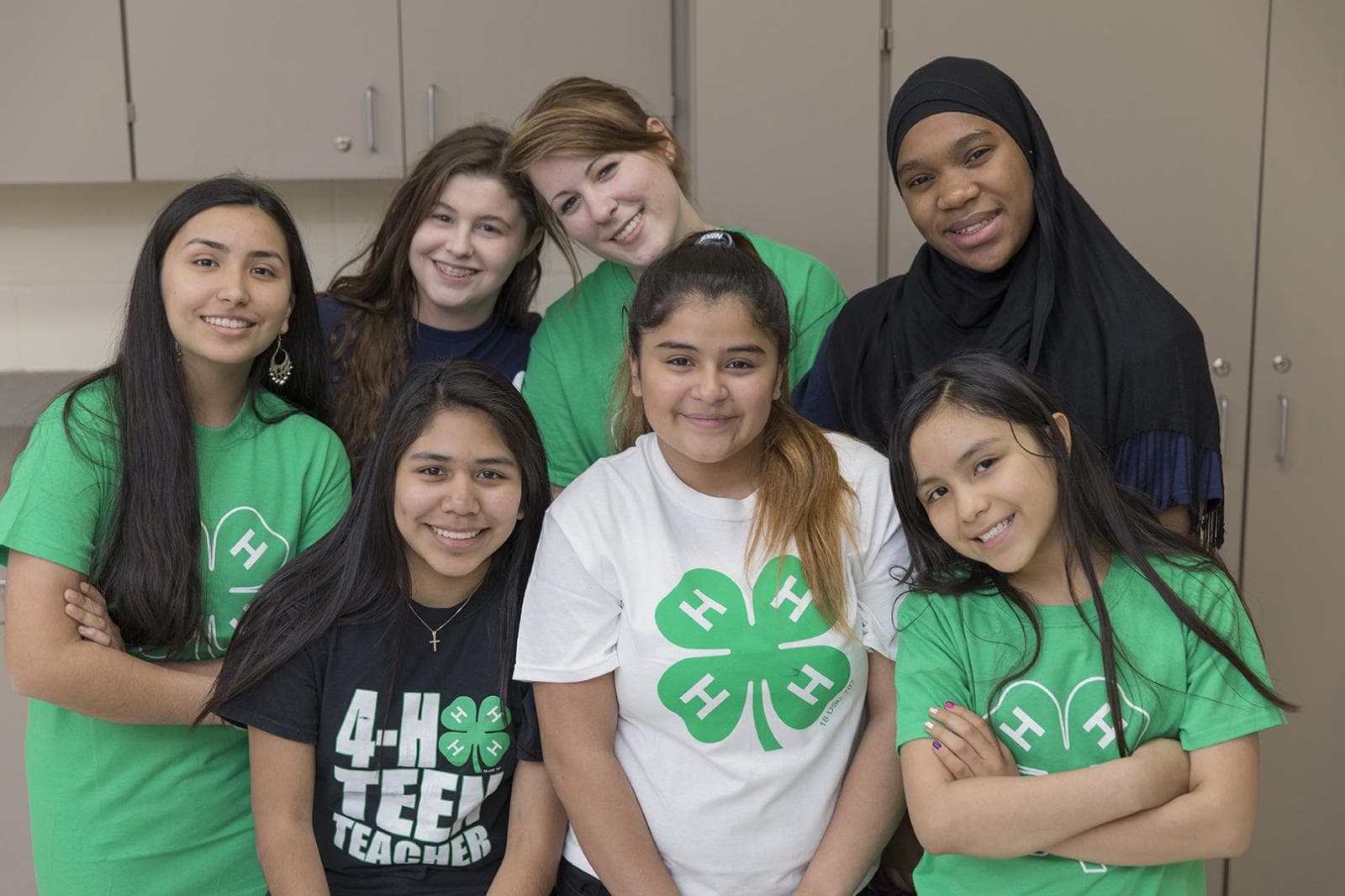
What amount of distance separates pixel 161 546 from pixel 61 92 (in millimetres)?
1622

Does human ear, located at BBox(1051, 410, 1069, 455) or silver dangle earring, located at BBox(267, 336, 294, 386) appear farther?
silver dangle earring, located at BBox(267, 336, 294, 386)

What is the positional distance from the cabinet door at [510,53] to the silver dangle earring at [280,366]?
1.16 meters

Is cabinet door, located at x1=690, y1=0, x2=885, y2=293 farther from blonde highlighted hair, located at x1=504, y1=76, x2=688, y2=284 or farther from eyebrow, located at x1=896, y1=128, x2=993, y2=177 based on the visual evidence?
eyebrow, located at x1=896, y1=128, x2=993, y2=177

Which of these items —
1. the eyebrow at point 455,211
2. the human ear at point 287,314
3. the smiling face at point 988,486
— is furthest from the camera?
the eyebrow at point 455,211

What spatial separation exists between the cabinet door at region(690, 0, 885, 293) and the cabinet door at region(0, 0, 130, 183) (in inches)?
51.9

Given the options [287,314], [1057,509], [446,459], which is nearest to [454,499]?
[446,459]

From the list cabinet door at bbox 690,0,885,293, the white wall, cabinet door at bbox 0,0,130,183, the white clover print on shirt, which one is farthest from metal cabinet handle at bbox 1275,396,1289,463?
cabinet door at bbox 0,0,130,183

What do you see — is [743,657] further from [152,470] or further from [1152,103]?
[1152,103]

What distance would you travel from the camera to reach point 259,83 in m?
2.83

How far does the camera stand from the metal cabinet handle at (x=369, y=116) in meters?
2.85

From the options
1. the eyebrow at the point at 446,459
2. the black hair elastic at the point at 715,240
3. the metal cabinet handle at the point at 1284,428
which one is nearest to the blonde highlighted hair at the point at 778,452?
the black hair elastic at the point at 715,240

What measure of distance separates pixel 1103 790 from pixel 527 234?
125 cm

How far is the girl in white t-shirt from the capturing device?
1.55 metres

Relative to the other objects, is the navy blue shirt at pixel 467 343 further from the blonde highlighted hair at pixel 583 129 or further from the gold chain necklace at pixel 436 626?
the gold chain necklace at pixel 436 626
